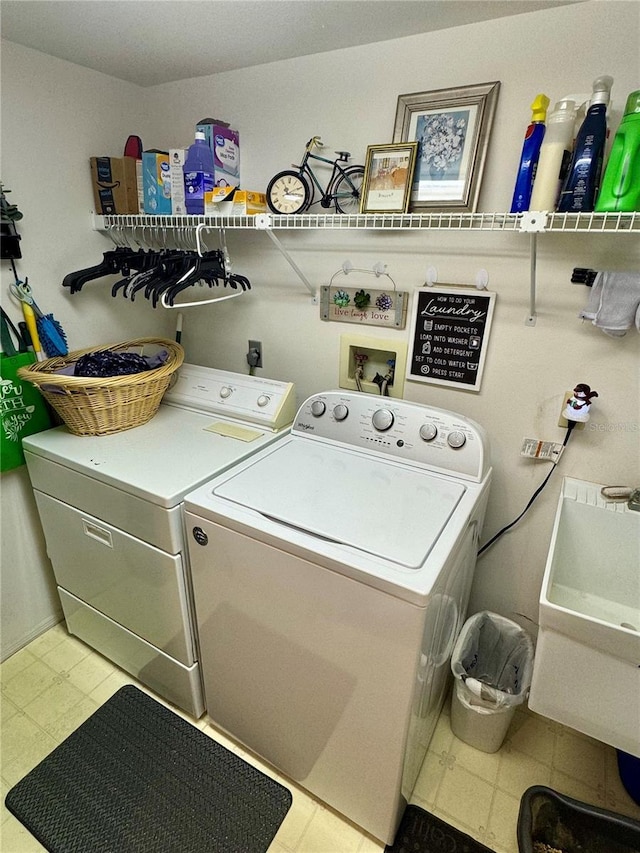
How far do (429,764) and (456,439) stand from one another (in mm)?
1092

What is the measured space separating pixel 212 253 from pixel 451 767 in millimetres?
1977

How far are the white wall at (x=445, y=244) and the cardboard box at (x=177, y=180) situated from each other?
253mm

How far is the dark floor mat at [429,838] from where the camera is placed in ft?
4.11

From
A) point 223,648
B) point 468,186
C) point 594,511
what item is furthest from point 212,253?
point 594,511

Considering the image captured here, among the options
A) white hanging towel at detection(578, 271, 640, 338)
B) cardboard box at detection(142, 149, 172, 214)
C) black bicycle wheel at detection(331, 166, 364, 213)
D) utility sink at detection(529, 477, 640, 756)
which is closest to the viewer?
utility sink at detection(529, 477, 640, 756)

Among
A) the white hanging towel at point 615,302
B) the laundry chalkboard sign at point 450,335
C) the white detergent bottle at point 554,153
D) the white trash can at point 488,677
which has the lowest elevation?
the white trash can at point 488,677

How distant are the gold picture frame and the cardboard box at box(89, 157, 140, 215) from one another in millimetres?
940

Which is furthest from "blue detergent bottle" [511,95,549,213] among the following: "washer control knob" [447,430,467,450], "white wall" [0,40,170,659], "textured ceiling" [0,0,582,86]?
"white wall" [0,40,170,659]

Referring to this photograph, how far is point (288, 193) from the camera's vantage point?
154cm

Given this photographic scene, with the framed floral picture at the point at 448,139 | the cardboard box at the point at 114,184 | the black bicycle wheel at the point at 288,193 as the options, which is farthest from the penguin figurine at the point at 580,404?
the cardboard box at the point at 114,184

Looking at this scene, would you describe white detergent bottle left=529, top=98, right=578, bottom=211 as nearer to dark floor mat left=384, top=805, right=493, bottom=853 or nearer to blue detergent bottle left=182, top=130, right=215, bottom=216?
blue detergent bottle left=182, top=130, right=215, bottom=216

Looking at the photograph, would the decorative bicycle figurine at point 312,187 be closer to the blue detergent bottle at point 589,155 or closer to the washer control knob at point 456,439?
the blue detergent bottle at point 589,155

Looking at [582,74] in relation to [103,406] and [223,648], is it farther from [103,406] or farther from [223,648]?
[223,648]

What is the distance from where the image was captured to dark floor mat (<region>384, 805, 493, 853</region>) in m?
1.25
